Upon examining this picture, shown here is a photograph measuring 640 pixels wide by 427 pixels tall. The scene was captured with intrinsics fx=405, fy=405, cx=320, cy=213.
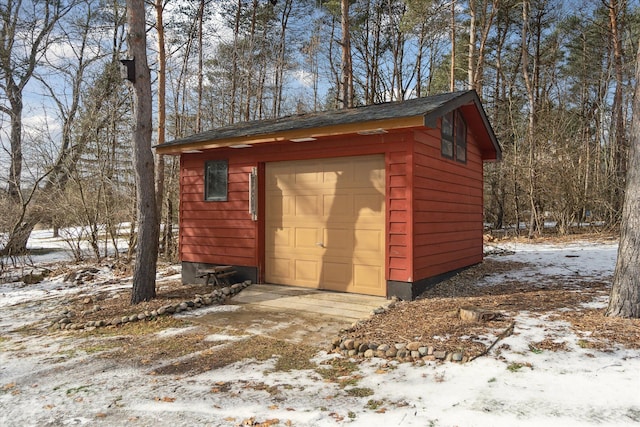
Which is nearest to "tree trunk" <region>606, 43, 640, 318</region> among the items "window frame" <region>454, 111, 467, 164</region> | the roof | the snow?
the snow

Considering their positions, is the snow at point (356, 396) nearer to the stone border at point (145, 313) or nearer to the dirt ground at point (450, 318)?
the dirt ground at point (450, 318)

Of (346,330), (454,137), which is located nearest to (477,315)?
(346,330)

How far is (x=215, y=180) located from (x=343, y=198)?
8.97ft

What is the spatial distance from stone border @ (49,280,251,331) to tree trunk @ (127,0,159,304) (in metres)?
0.75

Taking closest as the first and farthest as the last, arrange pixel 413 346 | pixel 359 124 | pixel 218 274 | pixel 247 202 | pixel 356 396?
pixel 356 396 → pixel 413 346 → pixel 359 124 → pixel 218 274 → pixel 247 202

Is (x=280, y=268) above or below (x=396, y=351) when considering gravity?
above

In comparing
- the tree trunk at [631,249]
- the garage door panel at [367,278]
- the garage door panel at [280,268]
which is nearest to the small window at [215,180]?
the garage door panel at [280,268]

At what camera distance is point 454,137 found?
7355 millimetres

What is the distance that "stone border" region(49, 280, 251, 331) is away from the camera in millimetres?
5293

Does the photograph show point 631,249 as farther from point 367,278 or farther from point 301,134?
point 301,134

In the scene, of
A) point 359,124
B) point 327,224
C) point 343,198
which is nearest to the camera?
point 359,124

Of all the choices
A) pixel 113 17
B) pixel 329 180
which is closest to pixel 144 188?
pixel 329 180

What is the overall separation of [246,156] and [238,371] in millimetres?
A: 4449

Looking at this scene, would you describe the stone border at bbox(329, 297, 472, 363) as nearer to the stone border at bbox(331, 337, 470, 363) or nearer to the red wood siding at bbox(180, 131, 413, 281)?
the stone border at bbox(331, 337, 470, 363)
